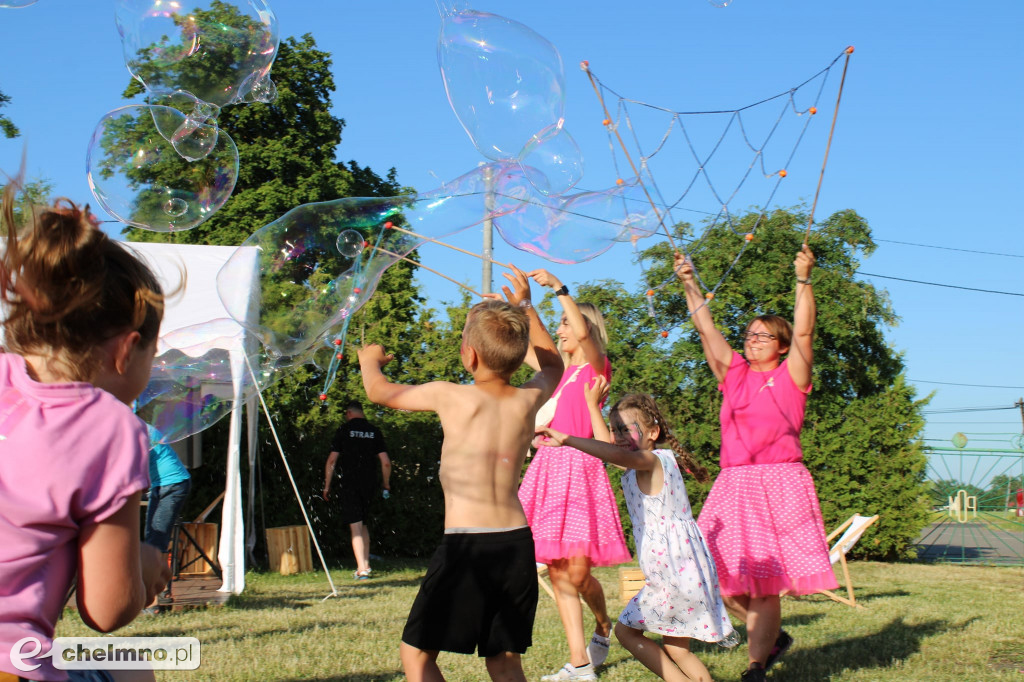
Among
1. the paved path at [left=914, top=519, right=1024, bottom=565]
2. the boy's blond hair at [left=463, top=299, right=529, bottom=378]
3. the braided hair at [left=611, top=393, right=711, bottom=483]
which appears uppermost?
the boy's blond hair at [left=463, top=299, right=529, bottom=378]

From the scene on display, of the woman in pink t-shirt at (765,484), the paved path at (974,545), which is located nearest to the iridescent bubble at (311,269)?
the woman in pink t-shirt at (765,484)

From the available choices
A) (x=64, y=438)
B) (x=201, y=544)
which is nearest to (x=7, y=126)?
(x=201, y=544)

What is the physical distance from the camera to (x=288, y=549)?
8.96 meters

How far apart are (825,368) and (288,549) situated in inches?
255

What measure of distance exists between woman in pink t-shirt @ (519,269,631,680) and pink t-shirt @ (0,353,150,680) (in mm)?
2867

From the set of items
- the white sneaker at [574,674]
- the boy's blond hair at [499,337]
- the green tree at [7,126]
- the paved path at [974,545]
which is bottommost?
the paved path at [974,545]

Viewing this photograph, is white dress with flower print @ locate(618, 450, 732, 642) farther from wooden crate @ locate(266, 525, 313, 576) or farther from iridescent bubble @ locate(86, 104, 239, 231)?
wooden crate @ locate(266, 525, 313, 576)

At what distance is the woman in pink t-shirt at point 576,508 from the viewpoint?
417 cm

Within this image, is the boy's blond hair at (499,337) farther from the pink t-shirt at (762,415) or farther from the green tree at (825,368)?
the green tree at (825,368)

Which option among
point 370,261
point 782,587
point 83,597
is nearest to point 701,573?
point 782,587

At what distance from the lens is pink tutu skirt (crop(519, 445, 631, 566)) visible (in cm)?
423

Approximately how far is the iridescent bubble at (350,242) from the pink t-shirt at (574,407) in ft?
4.02

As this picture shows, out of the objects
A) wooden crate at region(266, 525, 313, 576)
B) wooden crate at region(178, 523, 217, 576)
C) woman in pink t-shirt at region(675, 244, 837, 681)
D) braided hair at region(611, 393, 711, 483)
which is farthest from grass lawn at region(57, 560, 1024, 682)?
braided hair at region(611, 393, 711, 483)

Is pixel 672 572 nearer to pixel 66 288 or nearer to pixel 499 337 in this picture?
pixel 499 337
